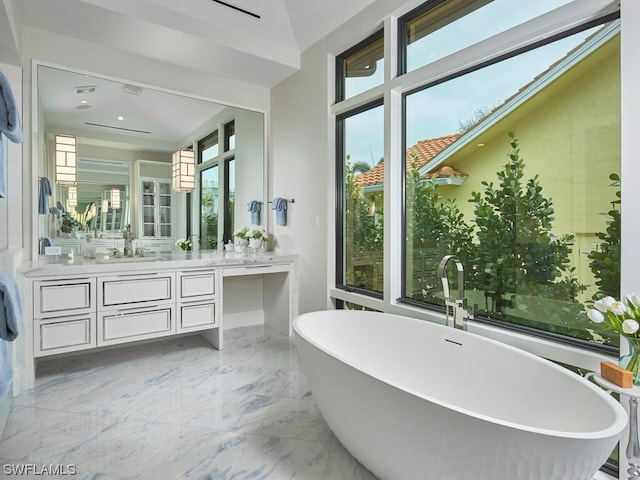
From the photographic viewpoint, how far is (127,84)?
135 inches

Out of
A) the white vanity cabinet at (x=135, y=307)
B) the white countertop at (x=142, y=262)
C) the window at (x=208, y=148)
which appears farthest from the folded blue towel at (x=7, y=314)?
the window at (x=208, y=148)

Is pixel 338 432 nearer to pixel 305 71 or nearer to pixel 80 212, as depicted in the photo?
pixel 80 212

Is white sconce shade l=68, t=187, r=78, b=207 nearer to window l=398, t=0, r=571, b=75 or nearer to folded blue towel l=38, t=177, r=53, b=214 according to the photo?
folded blue towel l=38, t=177, r=53, b=214

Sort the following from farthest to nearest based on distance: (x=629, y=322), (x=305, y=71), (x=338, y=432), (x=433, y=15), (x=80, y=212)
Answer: (x=305, y=71) → (x=80, y=212) → (x=433, y=15) → (x=338, y=432) → (x=629, y=322)

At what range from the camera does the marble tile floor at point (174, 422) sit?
1.78 meters

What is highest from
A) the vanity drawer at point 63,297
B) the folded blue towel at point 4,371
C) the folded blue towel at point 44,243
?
the folded blue towel at point 44,243

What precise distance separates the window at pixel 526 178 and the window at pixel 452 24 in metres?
0.21

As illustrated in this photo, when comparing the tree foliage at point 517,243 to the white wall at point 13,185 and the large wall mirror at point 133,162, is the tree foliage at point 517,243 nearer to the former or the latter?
the large wall mirror at point 133,162

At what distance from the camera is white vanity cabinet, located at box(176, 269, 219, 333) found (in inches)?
125

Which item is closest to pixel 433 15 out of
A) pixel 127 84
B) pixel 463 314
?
pixel 463 314

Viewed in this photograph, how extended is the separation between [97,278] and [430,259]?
245cm

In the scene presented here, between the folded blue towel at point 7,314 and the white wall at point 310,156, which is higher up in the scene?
the white wall at point 310,156

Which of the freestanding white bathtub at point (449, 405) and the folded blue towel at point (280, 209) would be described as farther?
the folded blue towel at point (280, 209)

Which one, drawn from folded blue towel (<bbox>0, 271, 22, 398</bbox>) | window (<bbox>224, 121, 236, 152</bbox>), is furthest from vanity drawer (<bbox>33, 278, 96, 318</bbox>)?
window (<bbox>224, 121, 236, 152</bbox>)
